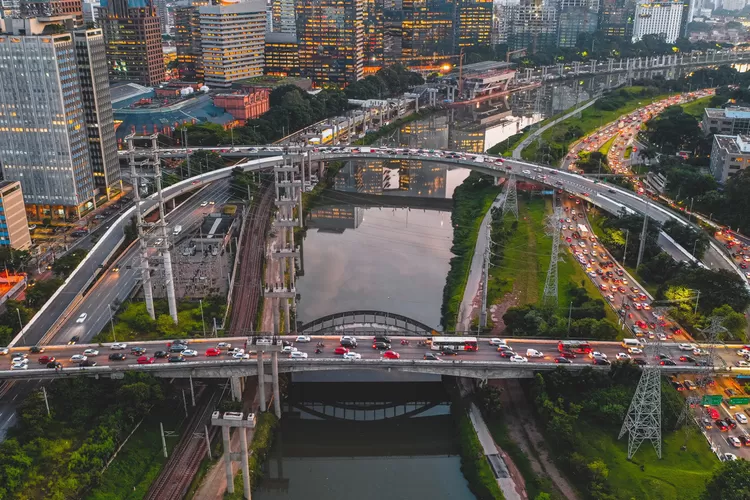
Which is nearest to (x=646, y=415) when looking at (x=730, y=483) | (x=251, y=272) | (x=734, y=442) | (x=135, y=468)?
(x=734, y=442)

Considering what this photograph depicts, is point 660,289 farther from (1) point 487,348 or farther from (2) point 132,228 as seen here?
(2) point 132,228

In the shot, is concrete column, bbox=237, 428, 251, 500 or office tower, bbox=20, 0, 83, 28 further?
office tower, bbox=20, 0, 83, 28

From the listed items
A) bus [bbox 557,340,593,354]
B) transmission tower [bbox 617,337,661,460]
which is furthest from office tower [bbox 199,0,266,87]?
transmission tower [bbox 617,337,661,460]

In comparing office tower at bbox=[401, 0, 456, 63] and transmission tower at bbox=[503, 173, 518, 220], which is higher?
office tower at bbox=[401, 0, 456, 63]

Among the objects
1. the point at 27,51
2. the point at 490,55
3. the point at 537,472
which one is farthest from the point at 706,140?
the point at 490,55

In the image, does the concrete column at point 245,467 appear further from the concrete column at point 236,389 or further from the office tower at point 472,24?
the office tower at point 472,24

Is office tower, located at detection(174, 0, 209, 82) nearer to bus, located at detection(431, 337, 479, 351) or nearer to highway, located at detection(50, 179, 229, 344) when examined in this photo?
highway, located at detection(50, 179, 229, 344)

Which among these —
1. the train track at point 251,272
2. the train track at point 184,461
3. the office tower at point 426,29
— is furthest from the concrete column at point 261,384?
the office tower at point 426,29

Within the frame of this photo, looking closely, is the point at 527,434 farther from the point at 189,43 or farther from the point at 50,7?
the point at 189,43
